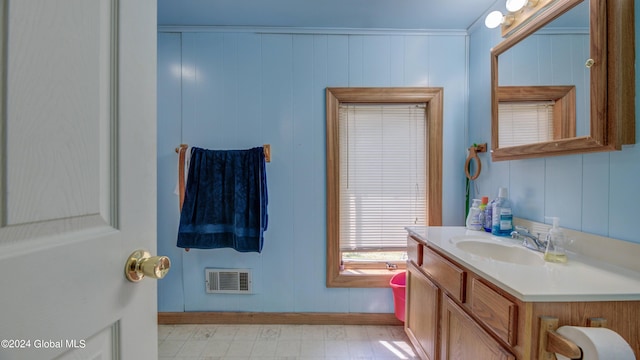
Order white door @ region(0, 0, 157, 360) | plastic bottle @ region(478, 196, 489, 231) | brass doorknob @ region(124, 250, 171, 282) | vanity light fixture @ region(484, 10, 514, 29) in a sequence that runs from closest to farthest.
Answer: white door @ region(0, 0, 157, 360) < brass doorknob @ region(124, 250, 171, 282) < vanity light fixture @ region(484, 10, 514, 29) < plastic bottle @ region(478, 196, 489, 231)

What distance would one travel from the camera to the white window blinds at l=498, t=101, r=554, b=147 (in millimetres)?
1212

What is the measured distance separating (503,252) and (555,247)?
0.78 ft

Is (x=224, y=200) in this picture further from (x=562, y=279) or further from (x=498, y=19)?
(x=498, y=19)

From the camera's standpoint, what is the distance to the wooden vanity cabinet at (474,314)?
753 millimetres

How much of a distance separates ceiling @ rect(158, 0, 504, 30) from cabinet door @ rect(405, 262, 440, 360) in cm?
166

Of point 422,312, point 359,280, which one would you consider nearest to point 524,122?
point 422,312

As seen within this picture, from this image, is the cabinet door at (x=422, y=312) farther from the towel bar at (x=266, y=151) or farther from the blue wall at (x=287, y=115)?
the towel bar at (x=266, y=151)

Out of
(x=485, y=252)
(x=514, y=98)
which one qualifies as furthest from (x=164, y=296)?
(x=514, y=98)

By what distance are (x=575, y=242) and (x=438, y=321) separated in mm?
690

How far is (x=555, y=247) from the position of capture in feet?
3.44

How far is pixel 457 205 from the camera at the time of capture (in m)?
1.95

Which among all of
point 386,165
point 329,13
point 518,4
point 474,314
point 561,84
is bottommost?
point 474,314

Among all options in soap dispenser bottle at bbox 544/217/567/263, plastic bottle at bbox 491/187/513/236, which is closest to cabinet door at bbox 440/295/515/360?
soap dispenser bottle at bbox 544/217/567/263

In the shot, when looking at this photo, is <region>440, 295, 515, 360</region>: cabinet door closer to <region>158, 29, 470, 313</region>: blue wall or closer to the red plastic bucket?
the red plastic bucket
